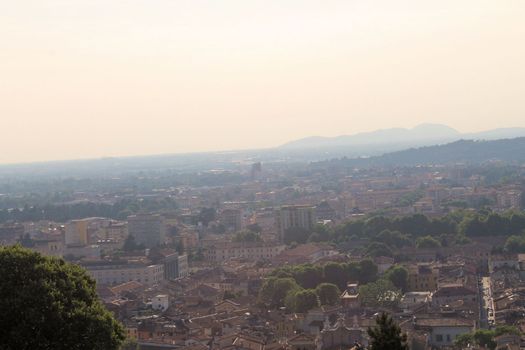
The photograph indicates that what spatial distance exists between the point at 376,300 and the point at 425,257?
47.6 ft

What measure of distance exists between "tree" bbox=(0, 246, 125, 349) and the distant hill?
466 feet

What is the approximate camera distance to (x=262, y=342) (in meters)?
26.1

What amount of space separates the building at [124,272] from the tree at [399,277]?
11.5 m

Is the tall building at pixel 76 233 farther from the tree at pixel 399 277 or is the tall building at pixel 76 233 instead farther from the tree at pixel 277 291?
the tree at pixel 277 291

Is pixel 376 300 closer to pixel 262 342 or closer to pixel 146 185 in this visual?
pixel 262 342

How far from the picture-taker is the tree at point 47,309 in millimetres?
14516

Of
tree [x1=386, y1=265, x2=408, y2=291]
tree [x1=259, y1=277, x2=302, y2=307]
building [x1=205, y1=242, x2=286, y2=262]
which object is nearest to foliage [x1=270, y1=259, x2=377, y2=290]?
tree [x1=386, y1=265, x2=408, y2=291]

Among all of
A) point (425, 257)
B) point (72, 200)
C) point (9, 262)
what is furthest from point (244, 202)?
point (9, 262)

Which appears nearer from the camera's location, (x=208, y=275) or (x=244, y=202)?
(x=208, y=275)

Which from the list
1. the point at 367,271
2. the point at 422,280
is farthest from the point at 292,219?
the point at 422,280

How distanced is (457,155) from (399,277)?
422 ft

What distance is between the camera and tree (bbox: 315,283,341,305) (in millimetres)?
32688

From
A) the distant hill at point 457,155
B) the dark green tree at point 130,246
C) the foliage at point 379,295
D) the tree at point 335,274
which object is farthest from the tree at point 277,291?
the distant hill at point 457,155

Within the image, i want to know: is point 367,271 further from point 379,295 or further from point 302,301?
point 302,301
